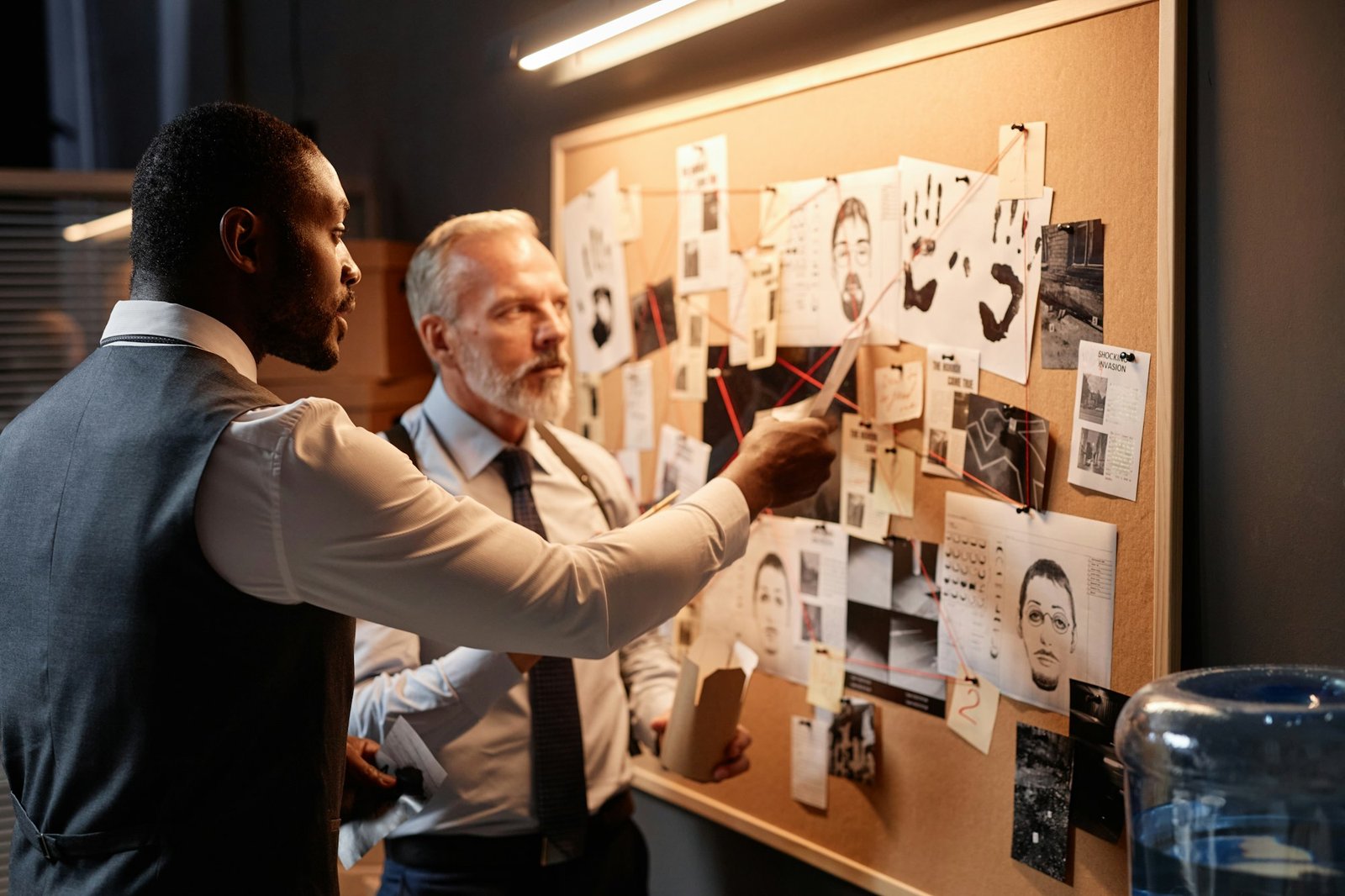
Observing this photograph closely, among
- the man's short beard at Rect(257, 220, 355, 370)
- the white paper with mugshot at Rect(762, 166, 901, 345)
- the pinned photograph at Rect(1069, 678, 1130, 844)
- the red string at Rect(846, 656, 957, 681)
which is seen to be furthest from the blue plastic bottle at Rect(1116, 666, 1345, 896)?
the man's short beard at Rect(257, 220, 355, 370)

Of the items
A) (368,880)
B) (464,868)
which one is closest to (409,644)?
(464,868)

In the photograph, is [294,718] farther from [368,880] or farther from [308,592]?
[368,880]

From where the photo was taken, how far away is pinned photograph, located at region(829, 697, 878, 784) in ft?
5.46

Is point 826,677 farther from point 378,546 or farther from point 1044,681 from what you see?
point 378,546

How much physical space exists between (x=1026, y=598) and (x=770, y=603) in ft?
1.60

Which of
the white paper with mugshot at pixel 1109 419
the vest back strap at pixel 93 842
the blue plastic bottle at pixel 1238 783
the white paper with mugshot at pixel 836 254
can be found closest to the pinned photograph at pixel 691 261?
the white paper with mugshot at pixel 836 254

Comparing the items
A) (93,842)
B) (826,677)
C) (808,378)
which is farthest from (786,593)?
(93,842)

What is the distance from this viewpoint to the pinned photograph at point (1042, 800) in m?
1.41

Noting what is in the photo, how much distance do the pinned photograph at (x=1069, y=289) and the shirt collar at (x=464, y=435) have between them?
905 millimetres

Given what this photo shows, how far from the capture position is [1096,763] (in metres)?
1.37

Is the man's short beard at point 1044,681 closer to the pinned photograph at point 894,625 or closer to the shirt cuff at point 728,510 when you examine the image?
the pinned photograph at point 894,625

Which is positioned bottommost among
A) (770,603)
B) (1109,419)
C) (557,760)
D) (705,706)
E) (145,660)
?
(557,760)

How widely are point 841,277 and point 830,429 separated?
23 cm

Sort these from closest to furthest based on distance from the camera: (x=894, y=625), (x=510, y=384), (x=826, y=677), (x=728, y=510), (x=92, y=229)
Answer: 1. (x=728, y=510)
2. (x=894, y=625)
3. (x=826, y=677)
4. (x=510, y=384)
5. (x=92, y=229)
